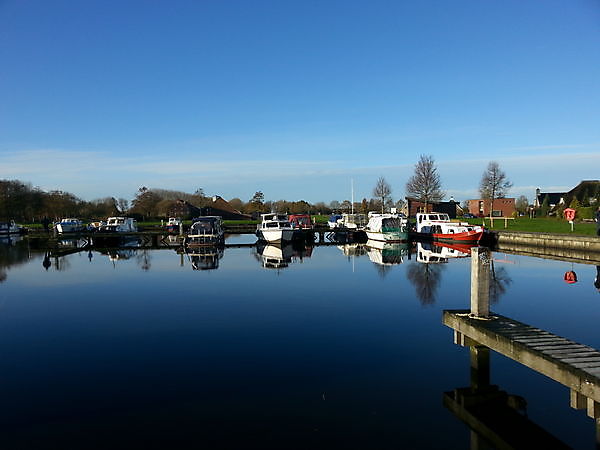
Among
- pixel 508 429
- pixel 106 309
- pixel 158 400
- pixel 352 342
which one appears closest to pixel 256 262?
pixel 106 309

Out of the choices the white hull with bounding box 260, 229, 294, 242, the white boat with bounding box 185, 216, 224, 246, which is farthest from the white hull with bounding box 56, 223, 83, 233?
the white hull with bounding box 260, 229, 294, 242

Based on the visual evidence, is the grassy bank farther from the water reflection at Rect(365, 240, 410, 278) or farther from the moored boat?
the moored boat

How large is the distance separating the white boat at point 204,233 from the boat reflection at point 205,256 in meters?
0.49

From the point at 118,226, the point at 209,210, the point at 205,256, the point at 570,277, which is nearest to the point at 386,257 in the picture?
the point at 570,277

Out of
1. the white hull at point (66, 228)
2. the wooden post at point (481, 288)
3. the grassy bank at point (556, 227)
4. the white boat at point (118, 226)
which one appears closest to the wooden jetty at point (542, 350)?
the wooden post at point (481, 288)

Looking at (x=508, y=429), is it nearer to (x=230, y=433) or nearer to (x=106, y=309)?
(x=230, y=433)

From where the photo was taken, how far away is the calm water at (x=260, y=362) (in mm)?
7070

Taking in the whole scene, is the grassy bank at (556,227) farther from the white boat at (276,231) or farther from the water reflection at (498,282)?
the white boat at (276,231)

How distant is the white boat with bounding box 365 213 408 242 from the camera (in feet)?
140

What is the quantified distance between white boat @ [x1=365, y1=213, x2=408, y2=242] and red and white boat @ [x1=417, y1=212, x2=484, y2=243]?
7.21 ft

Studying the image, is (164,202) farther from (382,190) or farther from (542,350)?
(542,350)

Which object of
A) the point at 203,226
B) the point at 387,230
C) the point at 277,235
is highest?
the point at 203,226

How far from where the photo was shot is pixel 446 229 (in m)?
39.5

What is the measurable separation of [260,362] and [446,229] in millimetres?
32546
